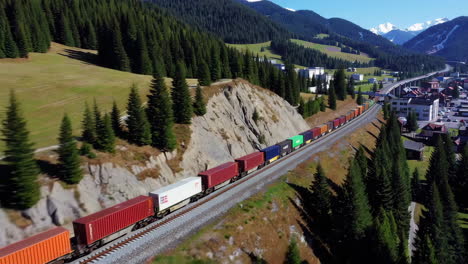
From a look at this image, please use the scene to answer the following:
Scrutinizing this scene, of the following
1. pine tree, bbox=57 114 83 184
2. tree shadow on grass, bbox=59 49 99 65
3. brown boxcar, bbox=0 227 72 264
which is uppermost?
tree shadow on grass, bbox=59 49 99 65

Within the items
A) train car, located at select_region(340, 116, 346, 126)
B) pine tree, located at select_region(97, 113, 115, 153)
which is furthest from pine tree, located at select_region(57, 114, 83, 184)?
train car, located at select_region(340, 116, 346, 126)

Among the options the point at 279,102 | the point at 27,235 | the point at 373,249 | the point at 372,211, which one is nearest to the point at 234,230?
the point at 373,249

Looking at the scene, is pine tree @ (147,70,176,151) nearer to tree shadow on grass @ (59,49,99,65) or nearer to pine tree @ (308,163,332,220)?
pine tree @ (308,163,332,220)

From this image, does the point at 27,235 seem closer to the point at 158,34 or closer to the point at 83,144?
the point at 83,144

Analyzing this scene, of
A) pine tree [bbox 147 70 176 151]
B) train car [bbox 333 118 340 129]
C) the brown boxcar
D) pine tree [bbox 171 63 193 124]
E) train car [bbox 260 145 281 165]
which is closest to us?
the brown boxcar

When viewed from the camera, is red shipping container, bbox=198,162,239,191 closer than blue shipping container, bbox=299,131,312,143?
Yes

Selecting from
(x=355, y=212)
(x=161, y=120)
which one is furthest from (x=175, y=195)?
(x=355, y=212)
